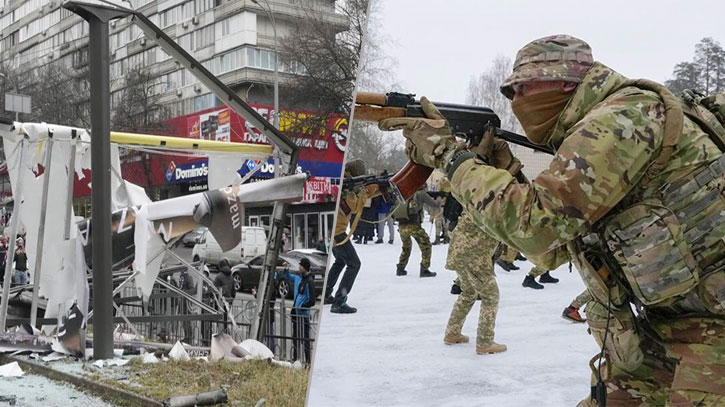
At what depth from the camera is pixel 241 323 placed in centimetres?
420

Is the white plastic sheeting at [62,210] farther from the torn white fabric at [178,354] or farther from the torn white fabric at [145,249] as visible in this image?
the torn white fabric at [178,354]

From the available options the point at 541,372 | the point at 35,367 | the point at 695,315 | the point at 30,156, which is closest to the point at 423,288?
the point at 541,372

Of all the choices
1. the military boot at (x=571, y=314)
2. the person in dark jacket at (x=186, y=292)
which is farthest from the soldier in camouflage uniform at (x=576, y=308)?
the person in dark jacket at (x=186, y=292)

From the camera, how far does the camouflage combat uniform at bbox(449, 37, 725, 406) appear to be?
3.53 ft

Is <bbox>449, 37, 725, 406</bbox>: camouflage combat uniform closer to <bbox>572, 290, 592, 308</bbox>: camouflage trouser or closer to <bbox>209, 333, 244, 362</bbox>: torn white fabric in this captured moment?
<bbox>572, 290, 592, 308</bbox>: camouflage trouser

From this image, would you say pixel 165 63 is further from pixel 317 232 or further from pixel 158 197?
pixel 317 232

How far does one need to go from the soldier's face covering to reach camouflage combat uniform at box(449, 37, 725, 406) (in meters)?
0.02

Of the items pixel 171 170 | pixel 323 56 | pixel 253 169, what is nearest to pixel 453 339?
pixel 323 56

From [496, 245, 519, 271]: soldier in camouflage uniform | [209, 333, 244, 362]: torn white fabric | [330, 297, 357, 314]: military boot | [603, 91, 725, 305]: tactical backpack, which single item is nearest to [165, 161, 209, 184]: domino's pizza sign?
[209, 333, 244, 362]: torn white fabric

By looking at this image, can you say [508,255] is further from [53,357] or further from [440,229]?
[53,357]

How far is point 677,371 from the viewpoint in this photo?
3.91ft

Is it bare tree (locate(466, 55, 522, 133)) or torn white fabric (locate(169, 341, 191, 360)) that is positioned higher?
bare tree (locate(466, 55, 522, 133))

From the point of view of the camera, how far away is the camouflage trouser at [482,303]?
5.19ft

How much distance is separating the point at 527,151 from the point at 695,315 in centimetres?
43
